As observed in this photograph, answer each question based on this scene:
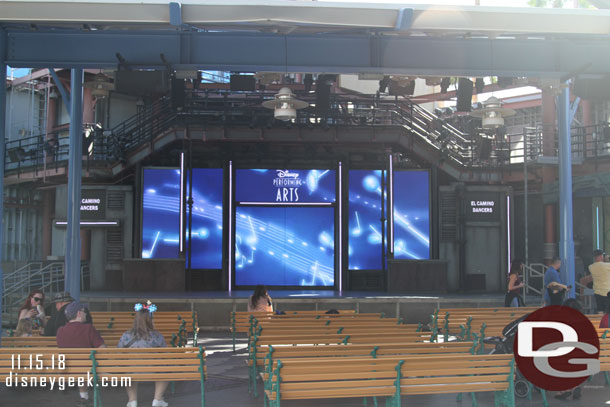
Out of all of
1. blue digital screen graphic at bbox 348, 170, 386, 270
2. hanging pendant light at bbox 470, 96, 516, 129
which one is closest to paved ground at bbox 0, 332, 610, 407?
hanging pendant light at bbox 470, 96, 516, 129

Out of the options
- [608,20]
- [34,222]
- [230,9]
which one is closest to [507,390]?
[608,20]

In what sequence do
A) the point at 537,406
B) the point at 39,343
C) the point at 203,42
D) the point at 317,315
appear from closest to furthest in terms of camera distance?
1. the point at 537,406
2. the point at 39,343
3. the point at 203,42
4. the point at 317,315

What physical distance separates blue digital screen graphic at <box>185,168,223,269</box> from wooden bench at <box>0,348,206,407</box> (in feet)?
48.3

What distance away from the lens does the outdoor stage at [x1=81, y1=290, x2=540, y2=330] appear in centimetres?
1880

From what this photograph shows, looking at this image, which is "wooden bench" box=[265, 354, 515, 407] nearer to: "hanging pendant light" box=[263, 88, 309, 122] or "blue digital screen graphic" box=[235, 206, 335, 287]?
"hanging pendant light" box=[263, 88, 309, 122]

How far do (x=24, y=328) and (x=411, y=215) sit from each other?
47.7 feet

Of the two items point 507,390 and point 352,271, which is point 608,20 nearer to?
point 507,390

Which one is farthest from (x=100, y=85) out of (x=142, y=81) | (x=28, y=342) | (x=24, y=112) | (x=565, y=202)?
(x=24, y=112)

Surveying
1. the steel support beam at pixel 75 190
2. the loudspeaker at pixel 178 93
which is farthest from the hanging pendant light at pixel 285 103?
the steel support beam at pixel 75 190

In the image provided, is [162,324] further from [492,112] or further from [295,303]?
[492,112]

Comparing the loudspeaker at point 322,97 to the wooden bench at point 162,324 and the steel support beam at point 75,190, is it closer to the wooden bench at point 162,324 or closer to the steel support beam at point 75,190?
the steel support beam at point 75,190

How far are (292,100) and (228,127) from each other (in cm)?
1089

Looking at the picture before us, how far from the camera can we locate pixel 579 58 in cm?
1174

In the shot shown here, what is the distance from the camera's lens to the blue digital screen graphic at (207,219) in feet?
77.9
